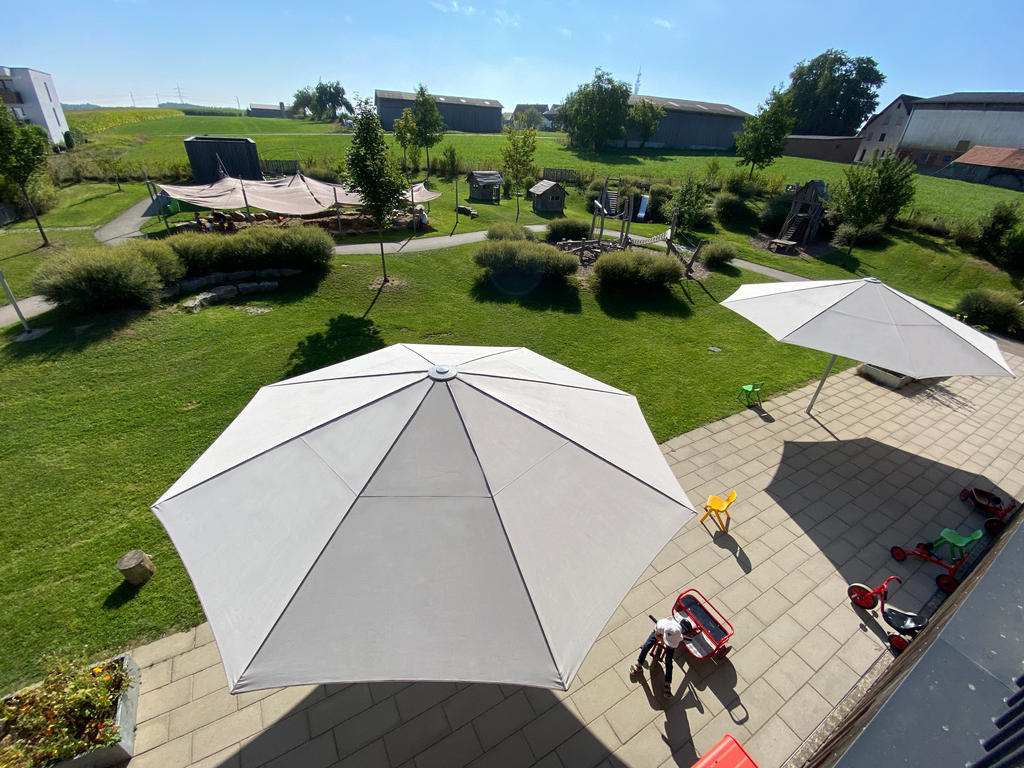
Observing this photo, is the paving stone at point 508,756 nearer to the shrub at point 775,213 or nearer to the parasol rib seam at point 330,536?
the parasol rib seam at point 330,536

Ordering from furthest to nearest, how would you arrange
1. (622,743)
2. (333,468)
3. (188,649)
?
(188,649)
(622,743)
(333,468)

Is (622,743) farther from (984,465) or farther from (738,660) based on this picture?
(984,465)

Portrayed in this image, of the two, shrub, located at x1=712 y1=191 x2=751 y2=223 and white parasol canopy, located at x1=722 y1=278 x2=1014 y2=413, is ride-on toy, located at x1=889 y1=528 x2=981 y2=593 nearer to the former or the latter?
white parasol canopy, located at x1=722 y1=278 x2=1014 y2=413

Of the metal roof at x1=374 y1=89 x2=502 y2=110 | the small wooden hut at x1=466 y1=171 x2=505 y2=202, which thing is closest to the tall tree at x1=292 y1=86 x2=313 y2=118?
the metal roof at x1=374 y1=89 x2=502 y2=110

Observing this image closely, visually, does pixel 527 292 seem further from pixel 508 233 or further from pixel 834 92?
pixel 834 92

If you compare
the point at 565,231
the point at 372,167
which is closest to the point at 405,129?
the point at 565,231

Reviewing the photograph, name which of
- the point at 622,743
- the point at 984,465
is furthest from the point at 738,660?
the point at 984,465

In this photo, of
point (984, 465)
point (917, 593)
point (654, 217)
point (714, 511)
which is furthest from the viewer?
point (654, 217)
